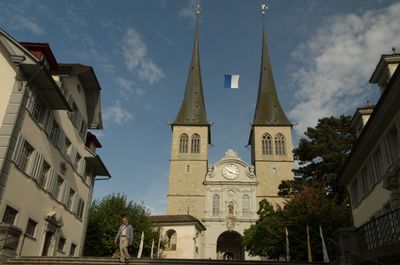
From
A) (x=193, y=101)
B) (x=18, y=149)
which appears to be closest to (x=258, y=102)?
(x=193, y=101)

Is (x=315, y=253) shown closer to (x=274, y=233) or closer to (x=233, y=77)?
(x=274, y=233)

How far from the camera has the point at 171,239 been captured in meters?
44.4

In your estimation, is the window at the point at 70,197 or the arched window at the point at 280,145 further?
the arched window at the point at 280,145

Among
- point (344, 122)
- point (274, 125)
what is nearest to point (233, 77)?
point (274, 125)

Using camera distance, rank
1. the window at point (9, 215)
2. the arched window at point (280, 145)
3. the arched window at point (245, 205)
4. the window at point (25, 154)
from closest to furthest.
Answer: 1. the window at point (9, 215)
2. the window at point (25, 154)
3. the arched window at point (245, 205)
4. the arched window at point (280, 145)

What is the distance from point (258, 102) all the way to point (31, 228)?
54.3 m

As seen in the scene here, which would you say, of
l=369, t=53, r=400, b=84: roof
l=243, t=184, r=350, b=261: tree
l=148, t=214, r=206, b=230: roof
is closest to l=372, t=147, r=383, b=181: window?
l=369, t=53, r=400, b=84: roof

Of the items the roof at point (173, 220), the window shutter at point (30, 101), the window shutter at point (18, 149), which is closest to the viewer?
the window shutter at point (18, 149)

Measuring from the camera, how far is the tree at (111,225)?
31.9m

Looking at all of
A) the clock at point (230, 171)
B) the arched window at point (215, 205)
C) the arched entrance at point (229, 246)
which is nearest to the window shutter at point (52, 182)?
the arched window at point (215, 205)

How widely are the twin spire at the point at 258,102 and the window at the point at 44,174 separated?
44807mm

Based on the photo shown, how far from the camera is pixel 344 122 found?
118 feet

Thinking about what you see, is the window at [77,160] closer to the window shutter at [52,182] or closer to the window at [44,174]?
the window shutter at [52,182]

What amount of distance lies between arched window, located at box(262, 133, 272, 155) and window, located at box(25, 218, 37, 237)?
4664 cm
